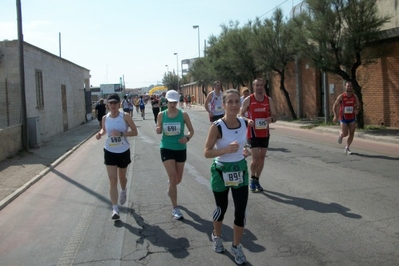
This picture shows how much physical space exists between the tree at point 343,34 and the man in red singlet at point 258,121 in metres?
10.2

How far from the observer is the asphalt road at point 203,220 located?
4887 millimetres

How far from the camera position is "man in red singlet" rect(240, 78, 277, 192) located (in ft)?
24.6

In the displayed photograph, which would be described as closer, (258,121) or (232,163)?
(232,163)

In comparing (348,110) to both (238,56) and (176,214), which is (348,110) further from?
(238,56)

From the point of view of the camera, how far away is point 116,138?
6465 millimetres

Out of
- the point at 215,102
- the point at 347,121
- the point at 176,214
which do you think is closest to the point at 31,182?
the point at 215,102

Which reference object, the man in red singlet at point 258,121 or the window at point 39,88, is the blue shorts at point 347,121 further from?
the window at point 39,88

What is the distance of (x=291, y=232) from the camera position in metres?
5.49

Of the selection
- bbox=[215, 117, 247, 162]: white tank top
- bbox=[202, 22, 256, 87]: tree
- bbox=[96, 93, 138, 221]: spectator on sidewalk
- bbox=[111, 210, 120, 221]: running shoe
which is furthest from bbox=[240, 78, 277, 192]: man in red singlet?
bbox=[202, 22, 256, 87]: tree

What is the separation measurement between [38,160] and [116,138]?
7.73m

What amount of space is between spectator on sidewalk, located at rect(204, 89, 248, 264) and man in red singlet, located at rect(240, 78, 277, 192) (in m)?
2.83

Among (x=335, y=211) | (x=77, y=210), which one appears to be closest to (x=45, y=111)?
(x=77, y=210)

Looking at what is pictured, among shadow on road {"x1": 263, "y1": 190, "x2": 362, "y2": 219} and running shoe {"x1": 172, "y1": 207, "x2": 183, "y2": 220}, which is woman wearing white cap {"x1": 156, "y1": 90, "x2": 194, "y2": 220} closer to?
running shoe {"x1": 172, "y1": 207, "x2": 183, "y2": 220}

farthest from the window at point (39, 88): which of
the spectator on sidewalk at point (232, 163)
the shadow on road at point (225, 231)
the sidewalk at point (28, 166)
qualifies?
the spectator on sidewalk at point (232, 163)
